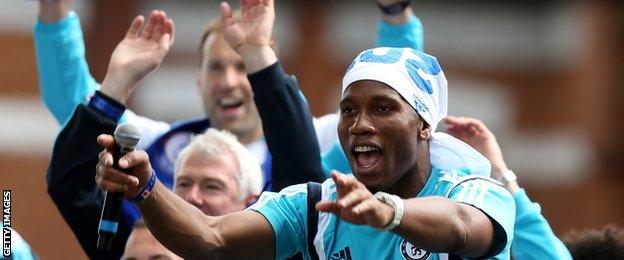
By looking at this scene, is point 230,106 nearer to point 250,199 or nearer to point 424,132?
point 250,199

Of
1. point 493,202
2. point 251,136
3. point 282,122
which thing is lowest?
point 251,136

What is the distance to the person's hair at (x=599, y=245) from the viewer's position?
6.59m

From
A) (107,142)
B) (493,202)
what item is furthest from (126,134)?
(493,202)

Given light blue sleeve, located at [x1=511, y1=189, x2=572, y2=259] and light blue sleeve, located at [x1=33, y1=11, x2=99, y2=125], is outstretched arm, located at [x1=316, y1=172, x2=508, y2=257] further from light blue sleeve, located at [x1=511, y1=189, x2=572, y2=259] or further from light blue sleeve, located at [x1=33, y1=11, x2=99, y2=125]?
light blue sleeve, located at [x1=33, y1=11, x2=99, y2=125]

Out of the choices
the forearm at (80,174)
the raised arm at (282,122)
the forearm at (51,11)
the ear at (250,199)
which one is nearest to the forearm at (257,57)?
the raised arm at (282,122)

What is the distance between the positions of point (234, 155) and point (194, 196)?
329 millimetres

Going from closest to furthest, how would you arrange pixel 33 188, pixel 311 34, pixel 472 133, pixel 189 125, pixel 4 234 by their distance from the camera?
pixel 4 234 < pixel 472 133 < pixel 189 125 < pixel 33 188 < pixel 311 34

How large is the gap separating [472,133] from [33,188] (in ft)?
25.2

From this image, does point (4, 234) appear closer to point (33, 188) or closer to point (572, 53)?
point (33, 188)

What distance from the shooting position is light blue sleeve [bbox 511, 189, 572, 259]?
6.12 meters

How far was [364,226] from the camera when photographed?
5289 mm

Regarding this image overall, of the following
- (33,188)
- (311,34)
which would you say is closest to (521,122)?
(311,34)

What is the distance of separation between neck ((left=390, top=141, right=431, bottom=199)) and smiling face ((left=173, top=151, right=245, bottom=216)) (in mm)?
1227

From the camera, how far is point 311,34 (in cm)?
1475
